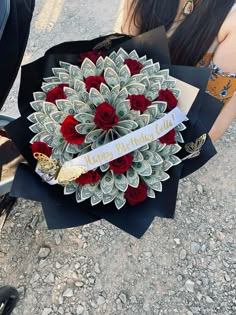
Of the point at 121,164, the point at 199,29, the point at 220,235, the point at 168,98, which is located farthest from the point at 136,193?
the point at 220,235

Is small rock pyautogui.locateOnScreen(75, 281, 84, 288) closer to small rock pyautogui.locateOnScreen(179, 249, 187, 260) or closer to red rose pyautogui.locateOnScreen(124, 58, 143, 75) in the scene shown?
small rock pyautogui.locateOnScreen(179, 249, 187, 260)

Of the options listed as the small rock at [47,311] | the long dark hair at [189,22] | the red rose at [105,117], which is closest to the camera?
the red rose at [105,117]

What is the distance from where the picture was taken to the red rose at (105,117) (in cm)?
72

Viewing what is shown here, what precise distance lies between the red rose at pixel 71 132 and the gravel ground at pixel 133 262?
2.67ft

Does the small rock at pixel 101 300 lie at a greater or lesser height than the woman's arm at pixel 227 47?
lesser

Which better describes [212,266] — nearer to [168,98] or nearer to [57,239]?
[57,239]

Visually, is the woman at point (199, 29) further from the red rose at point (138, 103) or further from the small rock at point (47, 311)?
the small rock at point (47, 311)

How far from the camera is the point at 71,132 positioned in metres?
0.73

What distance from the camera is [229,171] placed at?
1692 millimetres

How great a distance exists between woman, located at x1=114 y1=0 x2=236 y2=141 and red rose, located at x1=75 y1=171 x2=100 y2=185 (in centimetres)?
46

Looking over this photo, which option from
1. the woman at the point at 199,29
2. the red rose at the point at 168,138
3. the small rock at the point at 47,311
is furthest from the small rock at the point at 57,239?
the red rose at the point at 168,138

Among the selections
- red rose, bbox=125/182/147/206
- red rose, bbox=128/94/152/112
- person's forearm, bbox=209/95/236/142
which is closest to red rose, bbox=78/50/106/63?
red rose, bbox=128/94/152/112

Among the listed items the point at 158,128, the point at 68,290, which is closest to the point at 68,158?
the point at 158,128

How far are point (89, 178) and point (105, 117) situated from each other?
11 cm
